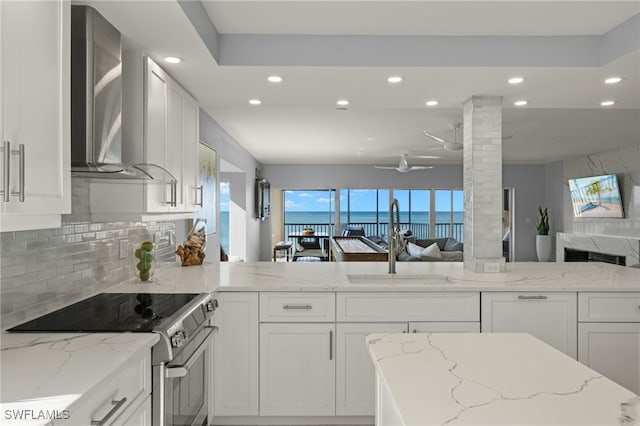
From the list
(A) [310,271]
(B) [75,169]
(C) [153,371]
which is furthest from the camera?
(A) [310,271]

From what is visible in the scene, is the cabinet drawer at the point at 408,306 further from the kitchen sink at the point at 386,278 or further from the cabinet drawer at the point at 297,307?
the kitchen sink at the point at 386,278

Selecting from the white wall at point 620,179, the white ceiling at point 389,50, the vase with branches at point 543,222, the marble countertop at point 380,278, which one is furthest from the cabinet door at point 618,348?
the vase with branches at point 543,222

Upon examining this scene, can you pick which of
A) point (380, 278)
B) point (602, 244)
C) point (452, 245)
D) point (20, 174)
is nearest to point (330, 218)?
point (452, 245)

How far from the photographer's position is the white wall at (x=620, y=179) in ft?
22.4

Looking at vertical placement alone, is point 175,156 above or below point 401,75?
below

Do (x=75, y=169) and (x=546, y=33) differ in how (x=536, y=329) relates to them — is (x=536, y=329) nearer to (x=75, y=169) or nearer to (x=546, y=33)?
(x=546, y=33)

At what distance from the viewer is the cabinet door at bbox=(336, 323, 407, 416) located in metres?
2.49

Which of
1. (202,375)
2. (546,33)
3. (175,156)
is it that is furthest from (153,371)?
(546,33)

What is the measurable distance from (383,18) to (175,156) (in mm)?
1471

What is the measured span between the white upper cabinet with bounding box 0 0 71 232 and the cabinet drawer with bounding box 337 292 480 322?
5.23 ft

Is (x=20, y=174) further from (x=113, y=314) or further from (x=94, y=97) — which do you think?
(x=113, y=314)

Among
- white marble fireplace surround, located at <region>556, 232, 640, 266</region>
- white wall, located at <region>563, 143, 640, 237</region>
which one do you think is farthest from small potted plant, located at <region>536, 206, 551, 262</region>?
white wall, located at <region>563, 143, 640, 237</region>

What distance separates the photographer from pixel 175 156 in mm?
2637

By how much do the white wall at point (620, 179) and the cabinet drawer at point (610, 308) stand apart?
528 centimetres
